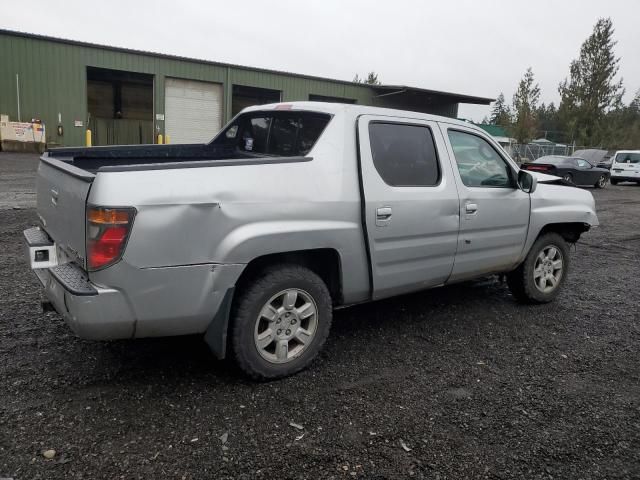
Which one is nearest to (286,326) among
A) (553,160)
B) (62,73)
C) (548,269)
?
(548,269)

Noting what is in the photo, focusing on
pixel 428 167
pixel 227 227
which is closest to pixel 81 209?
pixel 227 227

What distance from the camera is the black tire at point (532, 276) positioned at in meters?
5.09

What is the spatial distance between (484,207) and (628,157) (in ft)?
80.6

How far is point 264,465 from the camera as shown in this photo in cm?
256

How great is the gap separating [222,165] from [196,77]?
24.8m

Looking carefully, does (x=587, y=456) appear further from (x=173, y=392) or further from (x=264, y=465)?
(x=173, y=392)

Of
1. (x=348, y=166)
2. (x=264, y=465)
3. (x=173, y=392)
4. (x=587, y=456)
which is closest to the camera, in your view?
(x=264, y=465)

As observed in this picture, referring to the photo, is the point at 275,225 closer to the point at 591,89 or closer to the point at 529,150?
the point at 529,150

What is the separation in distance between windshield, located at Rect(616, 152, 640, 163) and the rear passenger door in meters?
24.7

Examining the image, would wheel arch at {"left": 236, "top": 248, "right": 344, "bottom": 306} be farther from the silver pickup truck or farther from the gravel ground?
the gravel ground

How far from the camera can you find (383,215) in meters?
3.67

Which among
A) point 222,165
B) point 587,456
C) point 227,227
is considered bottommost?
point 587,456

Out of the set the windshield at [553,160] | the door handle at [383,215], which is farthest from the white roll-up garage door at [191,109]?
the door handle at [383,215]

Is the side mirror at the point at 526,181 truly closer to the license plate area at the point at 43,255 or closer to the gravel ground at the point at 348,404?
the gravel ground at the point at 348,404
